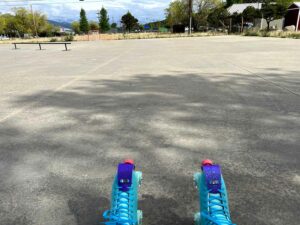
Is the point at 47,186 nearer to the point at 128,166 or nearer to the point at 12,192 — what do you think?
the point at 12,192

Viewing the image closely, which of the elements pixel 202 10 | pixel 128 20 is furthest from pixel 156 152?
pixel 128 20

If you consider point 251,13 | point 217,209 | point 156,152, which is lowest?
point 156,152

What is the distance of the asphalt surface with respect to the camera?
2.14 metres

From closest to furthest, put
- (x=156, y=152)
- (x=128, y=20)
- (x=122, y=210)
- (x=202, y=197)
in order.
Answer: (x=122, y=210) → (x=202, y=197) → (x=156, y=152) → (x=128, y=20)

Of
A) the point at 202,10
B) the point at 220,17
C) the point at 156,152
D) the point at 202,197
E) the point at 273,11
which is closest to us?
the point at 202,197

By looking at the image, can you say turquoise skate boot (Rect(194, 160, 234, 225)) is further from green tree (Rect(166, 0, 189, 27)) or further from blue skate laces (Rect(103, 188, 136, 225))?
green tree (Rect(166, 0, 189, 27))

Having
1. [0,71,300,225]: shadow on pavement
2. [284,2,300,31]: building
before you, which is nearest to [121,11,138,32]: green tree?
[284,2,300,31]: building

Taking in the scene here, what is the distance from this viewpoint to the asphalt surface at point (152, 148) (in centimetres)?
214

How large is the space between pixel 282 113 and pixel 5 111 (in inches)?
183

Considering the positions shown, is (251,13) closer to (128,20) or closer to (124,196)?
(128,20)

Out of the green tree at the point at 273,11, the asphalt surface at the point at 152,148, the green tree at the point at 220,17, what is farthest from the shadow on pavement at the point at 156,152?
the green tree at the point at 220,17

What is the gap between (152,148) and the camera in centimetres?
317

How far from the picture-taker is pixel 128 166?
1.77 m

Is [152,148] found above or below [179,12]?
below
